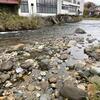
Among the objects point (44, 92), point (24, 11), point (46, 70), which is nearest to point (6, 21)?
point (24, 11)

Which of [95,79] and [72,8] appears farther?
[72,8]

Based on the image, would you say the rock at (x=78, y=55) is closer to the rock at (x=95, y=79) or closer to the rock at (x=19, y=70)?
the rock at (x=19, y=70)

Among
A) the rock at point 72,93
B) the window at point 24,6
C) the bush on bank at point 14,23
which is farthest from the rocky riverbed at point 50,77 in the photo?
the window at point 24,6

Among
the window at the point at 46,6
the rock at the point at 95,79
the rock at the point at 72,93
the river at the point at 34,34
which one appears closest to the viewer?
the rock at the point at 72,93

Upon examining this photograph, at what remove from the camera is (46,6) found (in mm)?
38031

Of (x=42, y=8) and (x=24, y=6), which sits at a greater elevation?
(x=24, y=6)

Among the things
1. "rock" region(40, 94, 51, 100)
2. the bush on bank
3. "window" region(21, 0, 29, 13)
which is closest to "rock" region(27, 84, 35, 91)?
"rock" region(40, 94, 51, 100)

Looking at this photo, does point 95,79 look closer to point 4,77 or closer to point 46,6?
point 4,77

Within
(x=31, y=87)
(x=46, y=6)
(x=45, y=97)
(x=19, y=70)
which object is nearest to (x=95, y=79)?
(x=45, y=97)

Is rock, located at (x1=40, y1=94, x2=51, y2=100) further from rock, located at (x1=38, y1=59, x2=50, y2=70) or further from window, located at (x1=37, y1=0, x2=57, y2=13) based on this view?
window, located at (x1=37, y1=0, x2=57, y2=13)

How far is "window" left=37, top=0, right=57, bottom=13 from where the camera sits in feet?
120

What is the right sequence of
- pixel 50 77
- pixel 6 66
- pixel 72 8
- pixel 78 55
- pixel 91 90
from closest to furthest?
pixel 91 90, pixel 50 77, pixel 6 66, pixel 78 55, pixel 72 8

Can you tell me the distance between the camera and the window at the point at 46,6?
120 feet

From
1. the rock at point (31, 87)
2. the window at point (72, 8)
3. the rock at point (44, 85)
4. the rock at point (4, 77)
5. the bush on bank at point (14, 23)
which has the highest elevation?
the window at point (72, 8)
